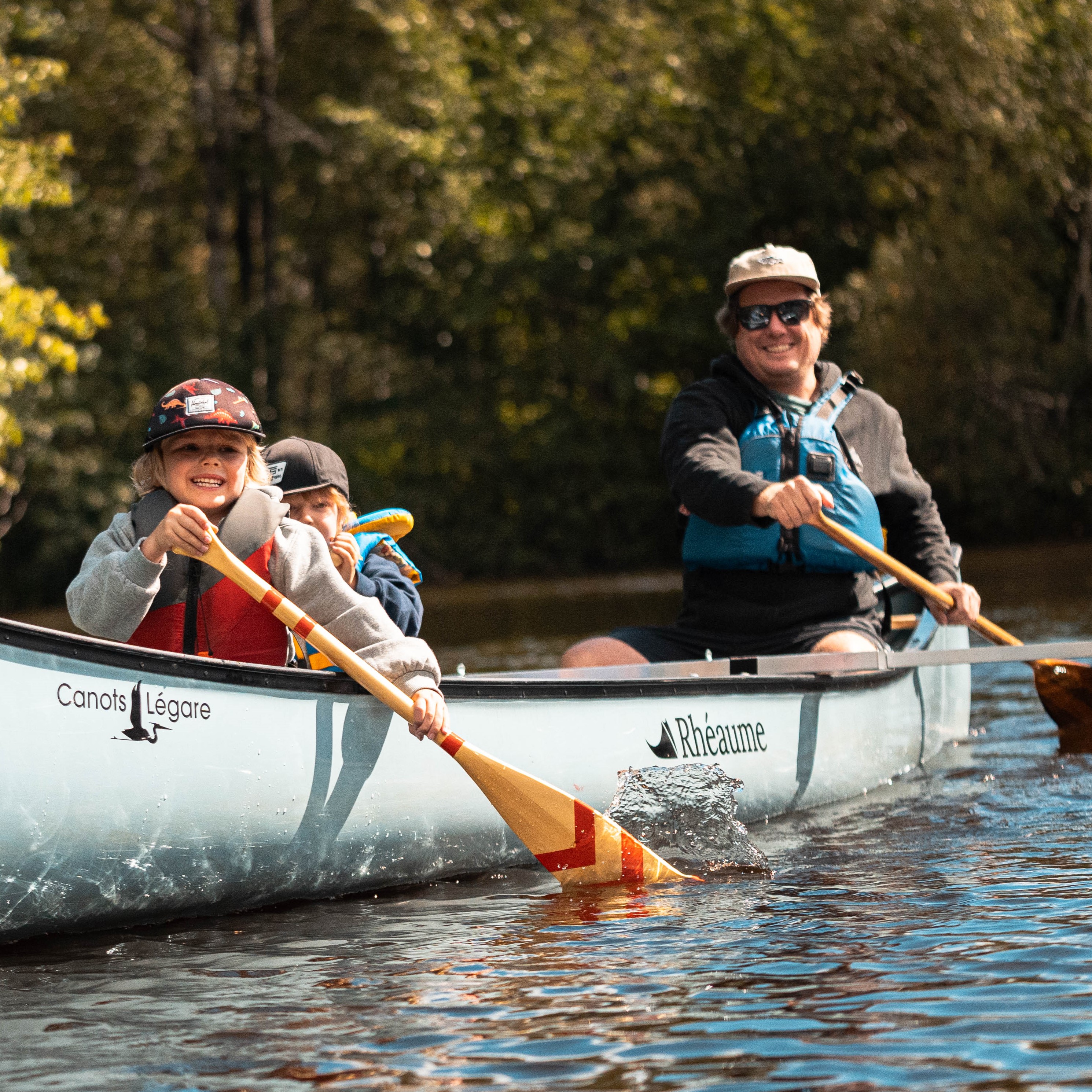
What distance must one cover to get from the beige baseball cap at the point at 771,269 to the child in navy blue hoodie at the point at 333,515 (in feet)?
4.96

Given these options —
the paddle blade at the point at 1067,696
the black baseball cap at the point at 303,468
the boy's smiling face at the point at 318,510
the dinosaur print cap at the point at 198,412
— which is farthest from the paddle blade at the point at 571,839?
the paddle blade at the point at 1067,696

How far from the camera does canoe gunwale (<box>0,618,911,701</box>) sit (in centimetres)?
353

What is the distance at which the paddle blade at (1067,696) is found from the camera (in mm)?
6395

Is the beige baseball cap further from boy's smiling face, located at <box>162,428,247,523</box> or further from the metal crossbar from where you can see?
boy's smiling face, located at <box>162,428,247,523</box>

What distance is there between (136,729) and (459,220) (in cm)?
2275

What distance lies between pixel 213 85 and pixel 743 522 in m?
23.1

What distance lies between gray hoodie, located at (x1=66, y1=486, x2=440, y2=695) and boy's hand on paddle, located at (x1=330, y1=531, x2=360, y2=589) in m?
0.25

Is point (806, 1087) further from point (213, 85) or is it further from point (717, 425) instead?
point (213, 85)

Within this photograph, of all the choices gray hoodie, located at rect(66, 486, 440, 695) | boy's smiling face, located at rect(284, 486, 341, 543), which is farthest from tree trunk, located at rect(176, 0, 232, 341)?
gray hoodie, located at rect(66, 486, 440, 695)

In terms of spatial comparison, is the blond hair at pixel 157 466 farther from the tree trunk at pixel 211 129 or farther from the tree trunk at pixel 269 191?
the tree trunk at pixel 211 129

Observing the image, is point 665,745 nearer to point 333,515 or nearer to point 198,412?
point 333,515

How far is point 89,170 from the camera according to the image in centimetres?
2642

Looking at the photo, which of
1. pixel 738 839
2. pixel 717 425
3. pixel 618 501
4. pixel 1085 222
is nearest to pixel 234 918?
pixel 738 839

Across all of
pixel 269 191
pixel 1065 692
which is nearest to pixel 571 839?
pixel 1065 692
